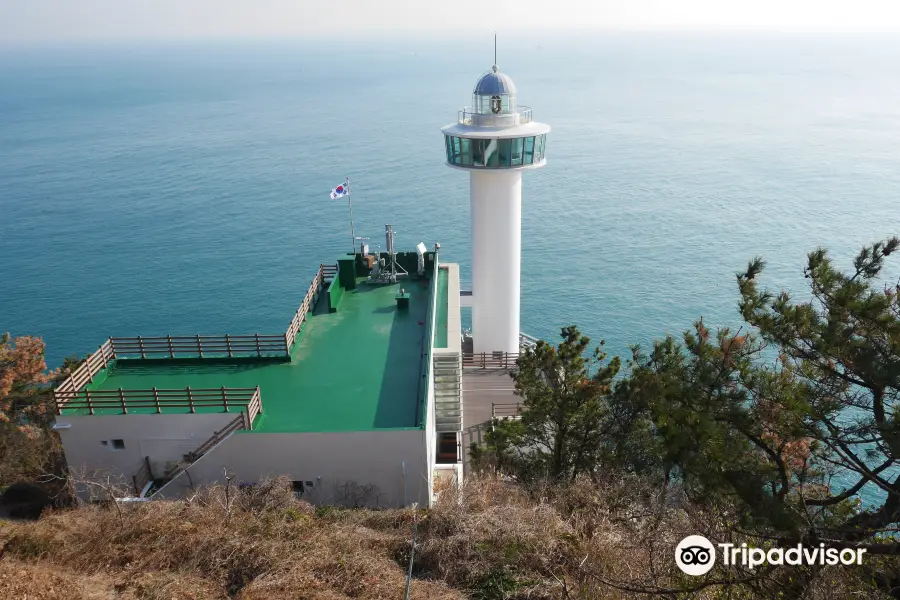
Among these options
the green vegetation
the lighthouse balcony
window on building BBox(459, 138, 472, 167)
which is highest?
the lighthouse balcony

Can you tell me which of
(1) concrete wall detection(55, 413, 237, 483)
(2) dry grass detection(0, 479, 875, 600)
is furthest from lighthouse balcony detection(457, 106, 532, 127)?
(2) dry grass detection(0, 479, 875, 600)

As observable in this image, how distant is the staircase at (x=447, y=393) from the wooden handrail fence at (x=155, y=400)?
5.39m

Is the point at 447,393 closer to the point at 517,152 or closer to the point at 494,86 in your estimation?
the point at 517,152

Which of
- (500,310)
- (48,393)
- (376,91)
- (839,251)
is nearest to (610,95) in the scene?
(376,91)

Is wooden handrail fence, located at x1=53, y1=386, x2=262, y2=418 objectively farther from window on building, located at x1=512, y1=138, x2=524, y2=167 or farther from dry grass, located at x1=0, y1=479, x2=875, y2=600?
window on building, located at x1=512, y1=138, x2=524, y2=167

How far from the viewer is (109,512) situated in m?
15.0

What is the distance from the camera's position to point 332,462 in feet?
54.4

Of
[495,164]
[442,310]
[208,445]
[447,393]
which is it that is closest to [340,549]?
[208,445]

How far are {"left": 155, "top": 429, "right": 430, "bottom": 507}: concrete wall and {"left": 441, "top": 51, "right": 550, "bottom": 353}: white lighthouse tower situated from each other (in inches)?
647

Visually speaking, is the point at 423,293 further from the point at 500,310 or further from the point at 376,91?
the point at 376,91

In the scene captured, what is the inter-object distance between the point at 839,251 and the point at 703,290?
1344 centimetres

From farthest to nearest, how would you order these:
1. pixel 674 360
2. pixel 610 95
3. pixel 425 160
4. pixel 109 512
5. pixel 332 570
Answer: pixel 610 95, pixel 425 160, pixel 674 360, pixel 109 512, pixel 332 570

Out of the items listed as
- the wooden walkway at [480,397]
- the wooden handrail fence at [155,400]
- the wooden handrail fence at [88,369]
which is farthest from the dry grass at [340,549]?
the wooden walkway at [480,397]

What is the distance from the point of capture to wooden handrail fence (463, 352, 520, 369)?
3179 centimetres
